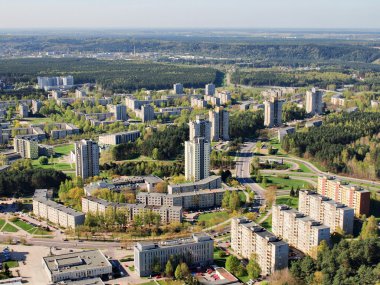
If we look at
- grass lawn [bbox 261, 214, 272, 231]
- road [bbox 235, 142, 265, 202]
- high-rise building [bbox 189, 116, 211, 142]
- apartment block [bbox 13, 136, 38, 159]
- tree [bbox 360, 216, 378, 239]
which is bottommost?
grass lawn [bbox 261, 214, 272, 231]

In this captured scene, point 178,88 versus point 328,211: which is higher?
point 178,88

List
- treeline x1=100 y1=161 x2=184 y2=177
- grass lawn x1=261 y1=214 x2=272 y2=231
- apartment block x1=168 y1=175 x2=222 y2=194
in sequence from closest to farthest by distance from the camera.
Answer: grass lawn x1=261 y1=214 x2=272 y2=231 < apartment block x1=168 y1=175 x2=222 y2=194 < treeline x1=100 y1=161 x2=184 y2=177

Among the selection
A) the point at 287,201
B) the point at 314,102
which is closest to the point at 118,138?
the point at 287,201

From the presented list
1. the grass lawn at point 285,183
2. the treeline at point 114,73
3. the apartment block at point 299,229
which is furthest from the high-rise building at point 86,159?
the treeline at point 114,73

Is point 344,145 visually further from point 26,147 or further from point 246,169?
point 26,147

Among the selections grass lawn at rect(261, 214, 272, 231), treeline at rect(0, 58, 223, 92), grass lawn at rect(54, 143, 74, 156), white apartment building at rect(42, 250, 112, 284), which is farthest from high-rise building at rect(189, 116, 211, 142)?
treeline at rect(0, 58, 223, 92)

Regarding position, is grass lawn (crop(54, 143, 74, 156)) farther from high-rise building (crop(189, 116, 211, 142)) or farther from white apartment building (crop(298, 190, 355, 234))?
white apartment building (crop(298, 190, 355, 234))

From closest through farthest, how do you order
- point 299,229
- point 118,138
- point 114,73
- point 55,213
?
point 299,229 → point 55,213 → point 118,138 → point 114,73
